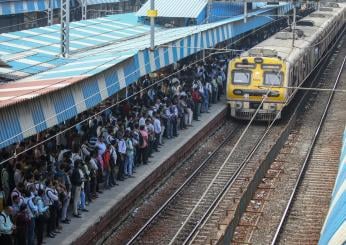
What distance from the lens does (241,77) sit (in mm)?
25609

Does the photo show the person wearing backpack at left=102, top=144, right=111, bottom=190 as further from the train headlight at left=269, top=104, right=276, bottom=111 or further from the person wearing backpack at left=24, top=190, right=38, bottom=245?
the train headlight at left=269, top=104, right=276, bottom=111

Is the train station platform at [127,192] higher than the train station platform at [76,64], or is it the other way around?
the train station platform at [76,64]

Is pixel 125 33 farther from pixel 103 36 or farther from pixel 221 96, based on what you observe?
pixel 221 96

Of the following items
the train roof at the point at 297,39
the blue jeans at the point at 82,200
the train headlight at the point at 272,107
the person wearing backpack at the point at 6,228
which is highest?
the train roof at the point at 297,39

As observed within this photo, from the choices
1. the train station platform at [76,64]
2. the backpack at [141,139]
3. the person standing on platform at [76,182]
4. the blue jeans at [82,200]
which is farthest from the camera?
the backpack at [141,139]

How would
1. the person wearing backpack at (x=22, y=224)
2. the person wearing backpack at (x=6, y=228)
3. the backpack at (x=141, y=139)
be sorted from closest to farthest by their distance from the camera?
the person wearing backpack at (x=6, y=228)
the person wearing backpack at (x=22, y=224)
the backpack at (x=141, y=139)

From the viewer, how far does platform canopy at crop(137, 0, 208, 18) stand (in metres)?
32.7

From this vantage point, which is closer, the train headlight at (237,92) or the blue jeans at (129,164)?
the blue jeans at (129,164)

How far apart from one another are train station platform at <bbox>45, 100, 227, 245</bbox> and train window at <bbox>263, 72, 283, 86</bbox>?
226 cm

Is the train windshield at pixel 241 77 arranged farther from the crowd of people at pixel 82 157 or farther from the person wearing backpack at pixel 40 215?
the person wearing backpack at pixel 40 215

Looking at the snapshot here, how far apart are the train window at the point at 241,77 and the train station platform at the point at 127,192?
66.2 inches

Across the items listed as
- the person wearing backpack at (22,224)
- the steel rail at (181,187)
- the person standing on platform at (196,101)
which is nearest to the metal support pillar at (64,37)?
the steel rail at (181,187)

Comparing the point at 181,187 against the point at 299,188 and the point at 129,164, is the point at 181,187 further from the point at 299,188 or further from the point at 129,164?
the point at 299,188

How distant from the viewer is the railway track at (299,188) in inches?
609
